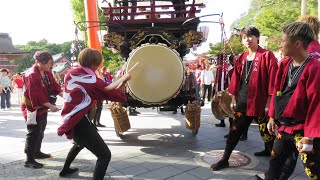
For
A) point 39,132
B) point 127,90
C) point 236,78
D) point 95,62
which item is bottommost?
point 39,132

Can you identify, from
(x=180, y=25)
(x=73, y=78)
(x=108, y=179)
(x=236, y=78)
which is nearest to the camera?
(x=73, y=78)

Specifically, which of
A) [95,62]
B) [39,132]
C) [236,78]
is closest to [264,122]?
[236,78]

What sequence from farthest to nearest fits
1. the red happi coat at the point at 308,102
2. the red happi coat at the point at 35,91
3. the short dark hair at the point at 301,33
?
1. the red happi coat at the point at 35,91
2. the short dark hair at the point at 301,33
3. the red happi coat at the point at 308,102

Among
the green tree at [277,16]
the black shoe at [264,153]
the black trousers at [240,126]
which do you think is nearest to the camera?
the black trousers at [240,126]

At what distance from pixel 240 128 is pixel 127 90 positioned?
1.91 m

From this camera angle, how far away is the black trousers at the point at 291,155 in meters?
1.99

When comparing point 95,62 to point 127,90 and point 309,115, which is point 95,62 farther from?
point 309,115

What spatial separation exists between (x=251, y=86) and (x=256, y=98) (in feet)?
0.51

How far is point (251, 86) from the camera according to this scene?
311 cm

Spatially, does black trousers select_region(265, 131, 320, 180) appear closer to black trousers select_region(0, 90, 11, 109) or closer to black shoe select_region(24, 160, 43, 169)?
black shoe select_region(24, 160, 43, 169)

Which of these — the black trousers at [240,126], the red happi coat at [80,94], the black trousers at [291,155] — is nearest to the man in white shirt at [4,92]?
the red happi coat at [80,94]

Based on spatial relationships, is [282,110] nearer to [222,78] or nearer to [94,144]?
[94,144]

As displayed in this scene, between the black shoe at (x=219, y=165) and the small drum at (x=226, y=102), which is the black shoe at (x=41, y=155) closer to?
the black shoe at (x=219, y=165)

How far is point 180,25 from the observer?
191 inches
